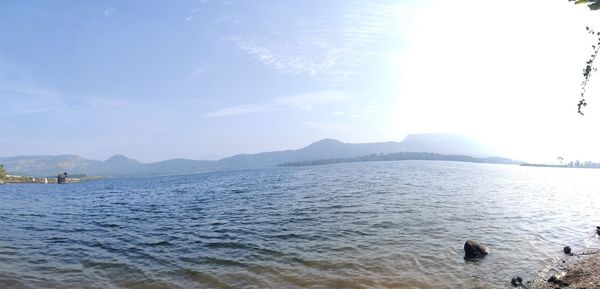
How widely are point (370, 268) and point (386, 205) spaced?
2419 cm

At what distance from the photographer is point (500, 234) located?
2745 centimetres

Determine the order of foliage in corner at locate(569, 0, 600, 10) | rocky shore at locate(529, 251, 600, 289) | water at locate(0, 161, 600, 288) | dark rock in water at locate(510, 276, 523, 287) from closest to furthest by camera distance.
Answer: foliage in corner at locate(569, 0, 600, 10) → rocky shore at locate(529, 251, 600, 289) → dark rock in water at locate(510, 276, 523, 287) → water at locate(0, 161, 600, 288)

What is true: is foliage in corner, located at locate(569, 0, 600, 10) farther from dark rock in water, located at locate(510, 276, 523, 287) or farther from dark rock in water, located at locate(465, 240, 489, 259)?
dark rock in water, located at locate(465, 240, 489, 259)

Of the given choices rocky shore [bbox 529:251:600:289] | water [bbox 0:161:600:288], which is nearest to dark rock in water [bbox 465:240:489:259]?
water [bbox 0:161:600:288]

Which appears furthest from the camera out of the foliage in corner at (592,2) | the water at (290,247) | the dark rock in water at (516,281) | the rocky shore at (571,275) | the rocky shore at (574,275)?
the water at (290,247)

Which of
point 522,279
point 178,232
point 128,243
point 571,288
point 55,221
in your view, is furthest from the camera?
point 55,221

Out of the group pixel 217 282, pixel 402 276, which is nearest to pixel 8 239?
pixel 217 282

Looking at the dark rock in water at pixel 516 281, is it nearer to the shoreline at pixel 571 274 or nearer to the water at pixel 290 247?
the shoreline at pixel 571 274

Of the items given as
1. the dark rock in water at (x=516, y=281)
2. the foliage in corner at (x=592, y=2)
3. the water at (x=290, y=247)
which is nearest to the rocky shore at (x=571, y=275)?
the dark rock in water at (x=516, y=281)

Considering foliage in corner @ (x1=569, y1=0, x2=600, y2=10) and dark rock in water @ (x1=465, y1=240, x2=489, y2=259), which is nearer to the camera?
foliage in corner @ (x1=569, y1=0, x2=600, y2=10)

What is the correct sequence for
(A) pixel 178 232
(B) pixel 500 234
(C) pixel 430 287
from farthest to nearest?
(A) pixel 178 232 → (B) pixel 500 234 → (C) pixel 430 287

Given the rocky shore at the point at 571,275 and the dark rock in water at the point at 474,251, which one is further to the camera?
the dark rock in water at the point at 474,251

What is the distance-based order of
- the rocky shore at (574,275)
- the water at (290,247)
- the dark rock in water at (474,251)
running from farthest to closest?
the dark rock in water at (474,251), the water at (290,247), the rocky shore at (574,275)

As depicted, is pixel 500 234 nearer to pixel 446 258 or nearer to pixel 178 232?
pixel 446 258
